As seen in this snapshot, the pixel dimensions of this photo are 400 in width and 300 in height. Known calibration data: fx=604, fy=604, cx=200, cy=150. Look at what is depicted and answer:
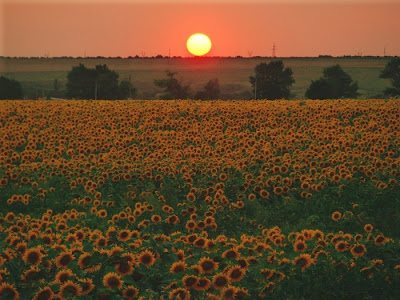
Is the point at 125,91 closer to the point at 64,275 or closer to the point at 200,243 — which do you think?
the point at 200,243

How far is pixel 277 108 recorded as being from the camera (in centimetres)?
2612

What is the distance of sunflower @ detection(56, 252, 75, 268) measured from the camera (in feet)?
22.0

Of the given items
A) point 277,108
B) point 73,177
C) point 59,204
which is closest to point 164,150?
point 73,177

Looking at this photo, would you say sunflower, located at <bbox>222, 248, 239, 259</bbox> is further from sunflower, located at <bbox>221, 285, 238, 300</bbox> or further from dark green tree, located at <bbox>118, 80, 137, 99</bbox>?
dark green tree, located at <bbox>118, 80, 137, 99</bbox>

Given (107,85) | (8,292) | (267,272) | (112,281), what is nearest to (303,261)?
(267,272)

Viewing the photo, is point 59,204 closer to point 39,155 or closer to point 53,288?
point 39,155

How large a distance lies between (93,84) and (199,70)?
5423 cm

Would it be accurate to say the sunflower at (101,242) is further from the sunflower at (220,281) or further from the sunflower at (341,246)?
the sunflower at (341,246)

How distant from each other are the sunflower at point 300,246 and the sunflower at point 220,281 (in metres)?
1.52

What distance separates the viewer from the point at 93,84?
7838cm

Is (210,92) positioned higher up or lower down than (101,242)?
higher up

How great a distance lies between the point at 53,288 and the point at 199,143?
13213 mm

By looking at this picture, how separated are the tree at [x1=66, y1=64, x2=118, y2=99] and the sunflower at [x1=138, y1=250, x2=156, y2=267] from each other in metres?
69.5

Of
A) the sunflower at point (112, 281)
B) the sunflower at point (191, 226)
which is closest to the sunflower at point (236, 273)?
the sunflower at point (112, 281)
